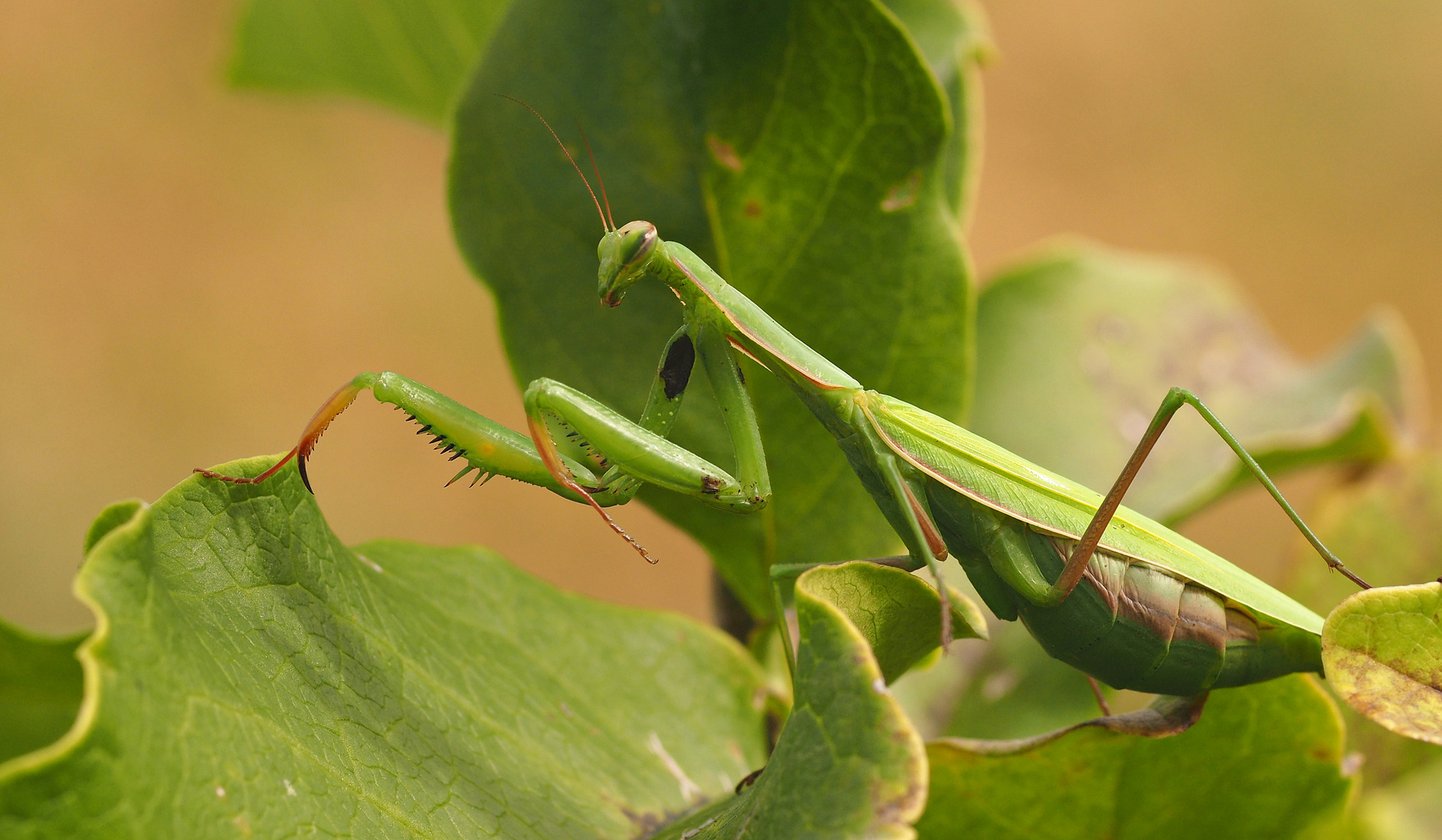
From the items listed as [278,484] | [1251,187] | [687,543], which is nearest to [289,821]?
[278,484]

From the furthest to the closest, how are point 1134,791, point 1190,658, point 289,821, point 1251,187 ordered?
point 1251,187
point 1190,658
point 1134,791
point 289,821

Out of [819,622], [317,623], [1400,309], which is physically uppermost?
[317,623]

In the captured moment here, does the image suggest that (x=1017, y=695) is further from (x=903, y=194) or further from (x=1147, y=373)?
(x=903, y=194)

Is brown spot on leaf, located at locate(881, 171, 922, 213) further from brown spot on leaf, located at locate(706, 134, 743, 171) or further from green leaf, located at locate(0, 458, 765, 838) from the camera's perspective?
green leaf, located at locate(0, 458, 765, 838)

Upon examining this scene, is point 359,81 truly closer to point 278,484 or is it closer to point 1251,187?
point 278,484

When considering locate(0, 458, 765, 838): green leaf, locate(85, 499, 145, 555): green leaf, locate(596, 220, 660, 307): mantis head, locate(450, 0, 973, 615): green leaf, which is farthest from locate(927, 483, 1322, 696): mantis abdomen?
locate(85, 499, 145, 555): green leaf

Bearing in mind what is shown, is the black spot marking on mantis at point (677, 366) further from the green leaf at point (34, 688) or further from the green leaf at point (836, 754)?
the green leaf at point (34, 688)

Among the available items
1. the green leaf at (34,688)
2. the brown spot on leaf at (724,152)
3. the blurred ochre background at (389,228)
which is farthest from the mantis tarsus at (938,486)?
the blurred ochre background at (389,228)
